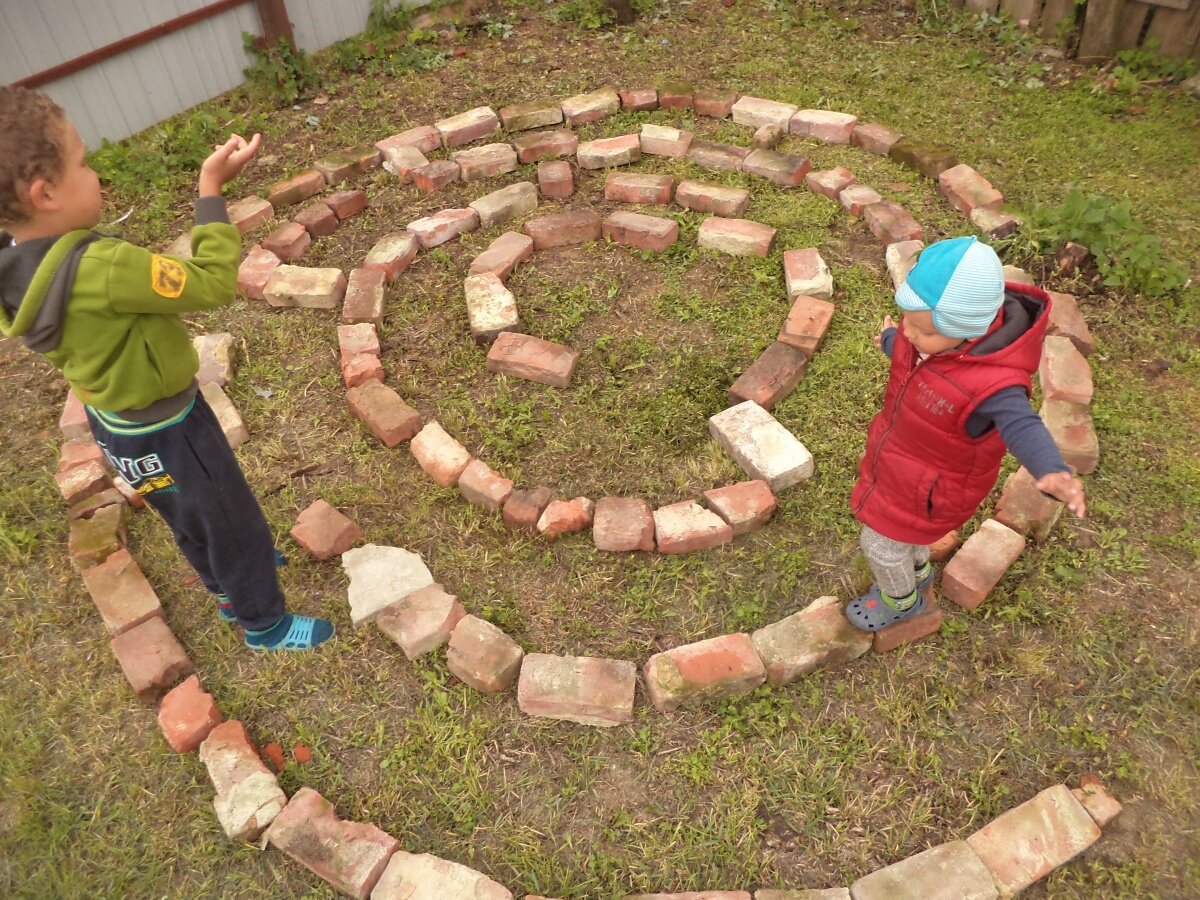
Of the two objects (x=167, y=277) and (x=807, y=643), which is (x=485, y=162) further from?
(x=807, y=643)

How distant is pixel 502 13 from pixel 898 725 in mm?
6090

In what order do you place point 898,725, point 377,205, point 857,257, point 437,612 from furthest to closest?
point 377,205 < point 857,257 < point 437,612 < point 898,725

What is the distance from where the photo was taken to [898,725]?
8.91 ft

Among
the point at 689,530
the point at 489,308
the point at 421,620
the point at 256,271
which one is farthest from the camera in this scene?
the point at 256,271

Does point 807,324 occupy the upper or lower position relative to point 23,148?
lower

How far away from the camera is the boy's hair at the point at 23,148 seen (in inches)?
78.7

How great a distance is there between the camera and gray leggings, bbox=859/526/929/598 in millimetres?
2689

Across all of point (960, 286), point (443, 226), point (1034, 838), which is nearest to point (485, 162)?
point (443, 226)

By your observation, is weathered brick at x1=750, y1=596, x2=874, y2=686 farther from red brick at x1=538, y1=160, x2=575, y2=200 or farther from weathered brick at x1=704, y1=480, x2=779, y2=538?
red brick at x1=538, y1=160, x2=575, y2=200

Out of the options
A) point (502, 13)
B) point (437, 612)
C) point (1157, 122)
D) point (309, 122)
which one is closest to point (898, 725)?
point (437, 612)

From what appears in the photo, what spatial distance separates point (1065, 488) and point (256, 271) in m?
3.89

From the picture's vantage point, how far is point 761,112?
5.30 metres

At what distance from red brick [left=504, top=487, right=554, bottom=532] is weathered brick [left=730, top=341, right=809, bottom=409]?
0.99m

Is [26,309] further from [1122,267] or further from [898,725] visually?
[1122,267]
